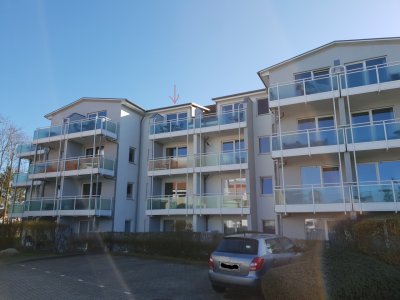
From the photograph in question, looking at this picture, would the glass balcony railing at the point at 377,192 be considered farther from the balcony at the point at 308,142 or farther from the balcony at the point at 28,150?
the balcony at the point at 28,150

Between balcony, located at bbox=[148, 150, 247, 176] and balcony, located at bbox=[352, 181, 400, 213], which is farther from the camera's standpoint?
balcony, located at bbox=[148, 150, 247, 176]

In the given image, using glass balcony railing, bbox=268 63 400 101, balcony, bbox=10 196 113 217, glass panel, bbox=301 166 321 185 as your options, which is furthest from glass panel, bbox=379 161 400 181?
balcony, bbox=10 196 113 217

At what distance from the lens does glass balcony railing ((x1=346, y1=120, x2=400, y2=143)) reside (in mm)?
17156

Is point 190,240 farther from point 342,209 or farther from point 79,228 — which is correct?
point 79,228

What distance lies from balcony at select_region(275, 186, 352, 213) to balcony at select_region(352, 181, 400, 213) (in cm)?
40

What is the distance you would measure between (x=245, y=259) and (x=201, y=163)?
1495cm

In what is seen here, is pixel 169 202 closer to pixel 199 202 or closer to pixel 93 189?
pixel 199 202

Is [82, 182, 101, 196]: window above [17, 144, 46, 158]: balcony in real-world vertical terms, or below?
below

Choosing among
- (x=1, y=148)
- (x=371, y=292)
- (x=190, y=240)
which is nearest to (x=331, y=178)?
(x=190, y=240)

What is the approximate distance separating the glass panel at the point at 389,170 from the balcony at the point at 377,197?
65.1 inches

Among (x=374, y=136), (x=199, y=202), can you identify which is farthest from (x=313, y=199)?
(x=199, y=202)

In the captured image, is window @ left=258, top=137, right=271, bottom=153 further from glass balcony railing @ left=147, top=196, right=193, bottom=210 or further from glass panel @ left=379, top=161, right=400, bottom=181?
glass panel @ left=379, top=161, right=400, bottom=181

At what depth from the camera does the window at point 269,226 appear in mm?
21755

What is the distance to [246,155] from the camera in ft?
72.7
